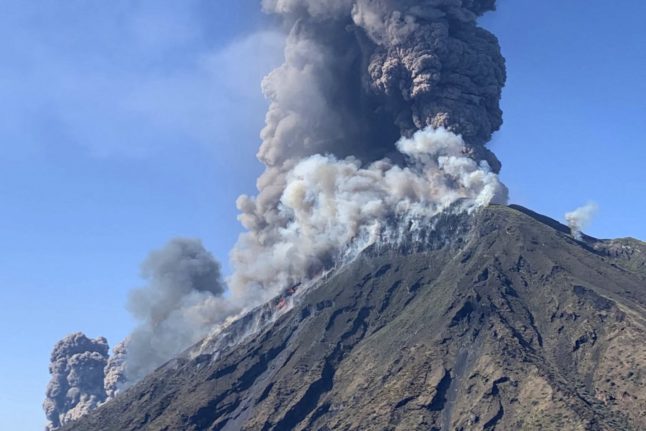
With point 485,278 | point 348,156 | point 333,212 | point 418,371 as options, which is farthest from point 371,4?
point 418,371

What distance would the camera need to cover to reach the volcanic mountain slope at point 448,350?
344ft

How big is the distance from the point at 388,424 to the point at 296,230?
191 ft

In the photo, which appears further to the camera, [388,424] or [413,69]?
[413,69]

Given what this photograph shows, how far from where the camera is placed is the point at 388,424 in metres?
106

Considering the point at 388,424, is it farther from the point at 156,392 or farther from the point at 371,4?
the point at 371,4

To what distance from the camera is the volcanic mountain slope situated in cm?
10481

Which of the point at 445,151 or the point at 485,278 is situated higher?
the point at 445,151

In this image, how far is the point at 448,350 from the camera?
117375 millimetres

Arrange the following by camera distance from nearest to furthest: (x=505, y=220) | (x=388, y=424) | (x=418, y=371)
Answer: (x=388, y=424) < (x=418, y=371) < (x=505, y=220)

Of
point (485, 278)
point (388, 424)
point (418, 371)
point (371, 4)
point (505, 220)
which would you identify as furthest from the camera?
point (371, 4)

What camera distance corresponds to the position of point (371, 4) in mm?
158875

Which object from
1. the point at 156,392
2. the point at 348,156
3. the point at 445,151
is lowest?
the point at 156,392

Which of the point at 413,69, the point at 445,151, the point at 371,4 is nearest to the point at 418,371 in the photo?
the point at 445,151

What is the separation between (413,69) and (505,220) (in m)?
28.5
